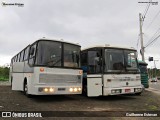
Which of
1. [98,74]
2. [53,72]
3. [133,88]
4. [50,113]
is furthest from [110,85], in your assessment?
[50,113]

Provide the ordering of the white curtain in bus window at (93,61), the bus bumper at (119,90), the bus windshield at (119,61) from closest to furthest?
the bus bumper at (119,90), the bus windshield at (119,61), the white curtain in bus window at (93,61)

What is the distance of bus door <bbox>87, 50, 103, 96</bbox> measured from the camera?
1191cm

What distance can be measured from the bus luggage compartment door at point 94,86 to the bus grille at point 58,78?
2.23ft

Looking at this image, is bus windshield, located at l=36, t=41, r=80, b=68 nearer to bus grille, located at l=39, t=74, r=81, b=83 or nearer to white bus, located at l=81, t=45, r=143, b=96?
bus grille, located at l=39, t=74, r=81, b=83

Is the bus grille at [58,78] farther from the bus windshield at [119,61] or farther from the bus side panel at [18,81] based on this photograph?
the bus side panel at [18,81]

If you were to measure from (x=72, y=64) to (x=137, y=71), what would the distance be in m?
3.99

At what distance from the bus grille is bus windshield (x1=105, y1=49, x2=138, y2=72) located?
166 cm

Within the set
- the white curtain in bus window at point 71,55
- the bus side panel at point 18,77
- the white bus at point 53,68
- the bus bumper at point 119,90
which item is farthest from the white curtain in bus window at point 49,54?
the bus side panel at point 18,77

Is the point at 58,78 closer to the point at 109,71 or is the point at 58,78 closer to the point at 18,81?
the point at 109,71

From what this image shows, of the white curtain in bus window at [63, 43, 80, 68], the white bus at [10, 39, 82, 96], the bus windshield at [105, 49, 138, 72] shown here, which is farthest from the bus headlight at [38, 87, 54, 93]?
the bus windshield at [105, 49, 138, 72]

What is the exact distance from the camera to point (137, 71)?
43.4 ft

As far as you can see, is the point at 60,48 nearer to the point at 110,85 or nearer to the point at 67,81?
the point at 67,81

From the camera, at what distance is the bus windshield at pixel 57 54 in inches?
429

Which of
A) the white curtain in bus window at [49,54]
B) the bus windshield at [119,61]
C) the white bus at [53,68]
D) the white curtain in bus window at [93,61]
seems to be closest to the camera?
the white bus at [53,68]
